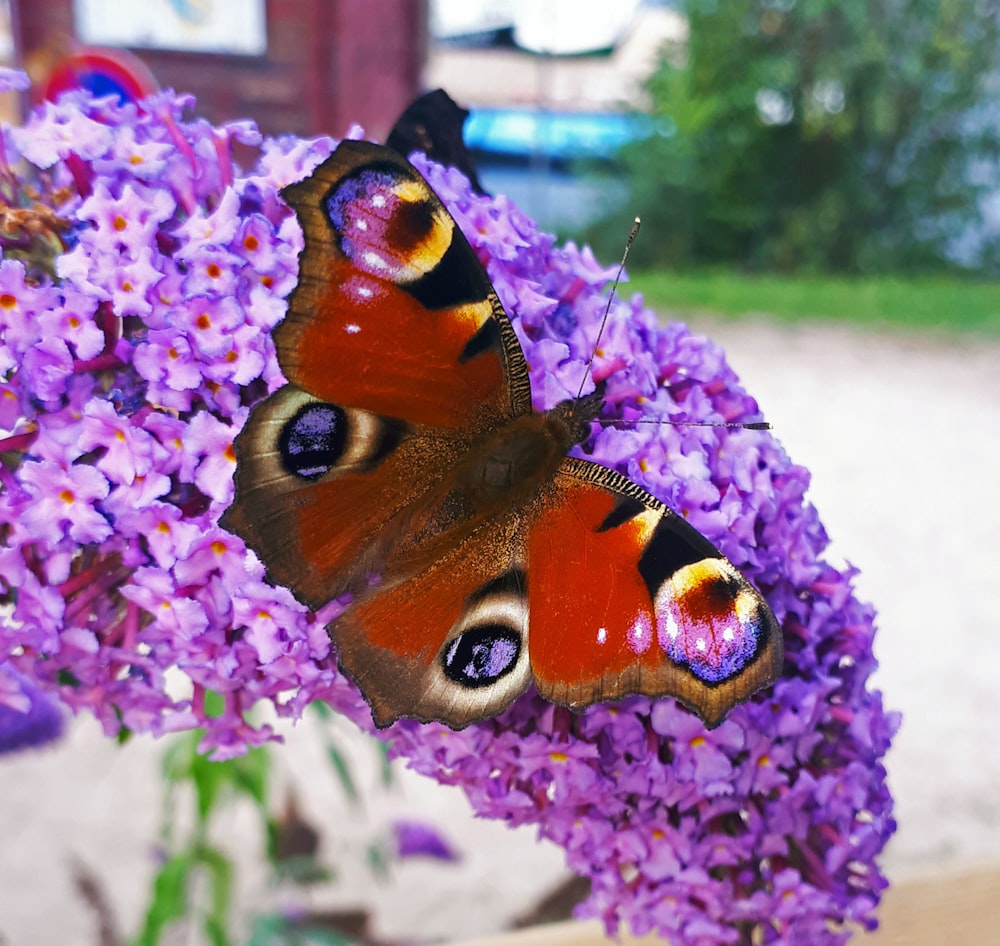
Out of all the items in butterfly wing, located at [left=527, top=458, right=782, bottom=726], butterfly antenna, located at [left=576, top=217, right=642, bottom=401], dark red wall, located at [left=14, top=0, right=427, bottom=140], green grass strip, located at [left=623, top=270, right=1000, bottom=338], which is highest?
butterfly antenna, located at [left=576, top=217, right=642, bottom=401]

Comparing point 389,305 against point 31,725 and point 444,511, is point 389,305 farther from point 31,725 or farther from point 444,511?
point 31,725

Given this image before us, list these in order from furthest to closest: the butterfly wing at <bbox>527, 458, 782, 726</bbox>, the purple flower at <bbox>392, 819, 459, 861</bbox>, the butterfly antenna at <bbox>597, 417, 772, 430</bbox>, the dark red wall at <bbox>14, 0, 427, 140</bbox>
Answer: the dark red wall at <bbox>14, 0, 427, 140</bbox>
the purple flower at <bbox>392, 819, 459, 861</bbox>
the butterfly antenna at <bbox>597, 417, 772, 430</bbox>
the butterfly wing at <bbox>527, 458, 782, 726</bbox>

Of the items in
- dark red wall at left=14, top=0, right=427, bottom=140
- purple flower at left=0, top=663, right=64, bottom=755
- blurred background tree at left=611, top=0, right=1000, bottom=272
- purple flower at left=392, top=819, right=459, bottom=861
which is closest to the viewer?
purple flower at left=0, top=663, right=64, bottom=755

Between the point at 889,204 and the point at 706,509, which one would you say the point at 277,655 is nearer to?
the point at 706,509

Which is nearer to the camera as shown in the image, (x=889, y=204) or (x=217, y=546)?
(x=217, y=546)

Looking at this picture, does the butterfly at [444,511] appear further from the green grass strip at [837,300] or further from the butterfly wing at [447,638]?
the green grass strip at [837,300]

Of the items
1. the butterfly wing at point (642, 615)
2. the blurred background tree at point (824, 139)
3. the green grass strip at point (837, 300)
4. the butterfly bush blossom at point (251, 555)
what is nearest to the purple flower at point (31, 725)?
the butterfly bush blossom at point (251, 555)

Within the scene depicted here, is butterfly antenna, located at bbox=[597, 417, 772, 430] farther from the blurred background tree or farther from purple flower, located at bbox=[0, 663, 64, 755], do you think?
the blurred background tree

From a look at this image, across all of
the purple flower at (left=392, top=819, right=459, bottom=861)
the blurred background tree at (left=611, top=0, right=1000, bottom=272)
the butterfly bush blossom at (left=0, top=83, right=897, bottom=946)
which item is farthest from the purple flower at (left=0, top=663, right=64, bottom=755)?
the blurred background tree at (left=611, top=0, right=1000, bottom=272)

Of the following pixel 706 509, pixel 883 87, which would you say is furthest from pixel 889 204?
pixel 706 509
